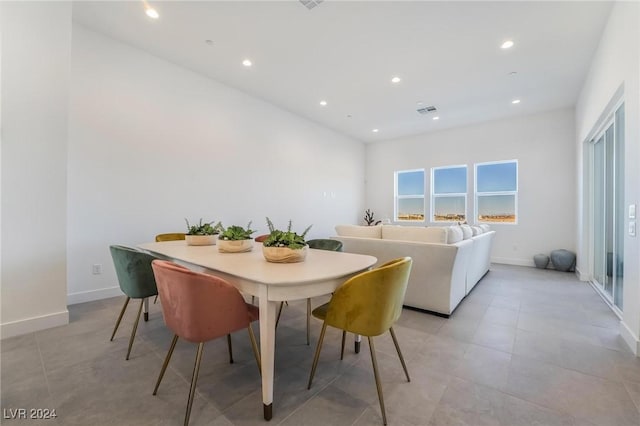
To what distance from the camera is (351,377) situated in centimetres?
177

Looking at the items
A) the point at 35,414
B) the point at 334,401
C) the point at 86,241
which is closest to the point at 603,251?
the point at 334,401

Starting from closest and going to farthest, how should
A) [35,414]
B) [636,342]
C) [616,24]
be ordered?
[35,414], [636,342], [616,24]

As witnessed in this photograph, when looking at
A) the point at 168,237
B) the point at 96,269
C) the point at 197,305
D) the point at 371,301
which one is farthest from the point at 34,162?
the point at 371,301

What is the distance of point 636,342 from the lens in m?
2.04

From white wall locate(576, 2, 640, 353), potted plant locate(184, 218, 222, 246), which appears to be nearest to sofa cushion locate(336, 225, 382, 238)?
potted plant locate(184, 218, 222, 246)

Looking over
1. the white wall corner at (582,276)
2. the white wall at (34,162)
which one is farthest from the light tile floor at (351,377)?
the white wall corner at (582,276)

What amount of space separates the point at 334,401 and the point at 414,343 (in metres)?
0.98

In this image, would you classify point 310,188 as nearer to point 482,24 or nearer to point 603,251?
point 482,24

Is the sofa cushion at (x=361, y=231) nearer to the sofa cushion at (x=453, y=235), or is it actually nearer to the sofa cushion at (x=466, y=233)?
the sofa cushion at (x=453, y=235)

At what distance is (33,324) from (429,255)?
3750 millimetres

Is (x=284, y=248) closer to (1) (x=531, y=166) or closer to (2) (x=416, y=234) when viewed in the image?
(2) (x=416, y=234)

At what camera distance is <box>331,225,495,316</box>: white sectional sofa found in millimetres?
2754

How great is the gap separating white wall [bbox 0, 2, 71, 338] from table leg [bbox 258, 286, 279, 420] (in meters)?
2.40

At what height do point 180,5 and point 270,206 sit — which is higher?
Result: point 180,5
